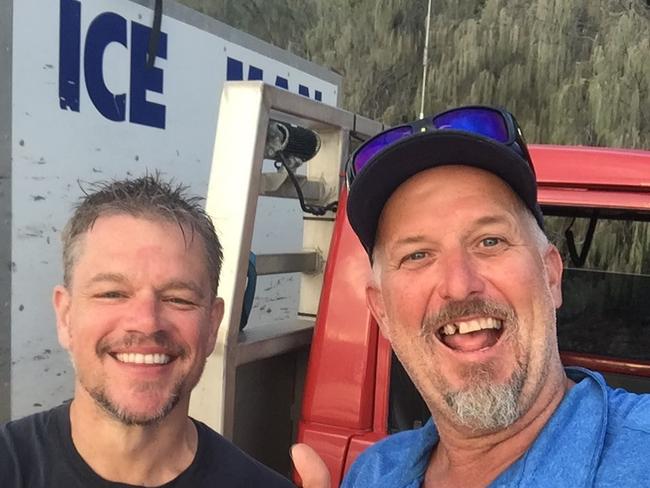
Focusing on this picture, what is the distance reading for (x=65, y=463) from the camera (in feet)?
4.66

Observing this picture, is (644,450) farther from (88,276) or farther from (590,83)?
(590,83)

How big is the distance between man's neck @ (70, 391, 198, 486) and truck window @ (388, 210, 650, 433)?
0.69 metres

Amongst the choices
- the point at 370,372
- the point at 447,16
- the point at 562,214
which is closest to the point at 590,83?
the point at 447,16

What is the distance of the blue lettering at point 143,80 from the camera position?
101 inches

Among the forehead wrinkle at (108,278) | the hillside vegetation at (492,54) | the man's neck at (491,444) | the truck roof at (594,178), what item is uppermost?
the hillside vegetation at (492,54)

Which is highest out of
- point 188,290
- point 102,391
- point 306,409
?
point 188,290

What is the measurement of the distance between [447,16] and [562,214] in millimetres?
6928

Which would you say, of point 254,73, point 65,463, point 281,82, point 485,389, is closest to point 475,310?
point 485,389

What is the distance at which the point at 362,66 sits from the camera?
30.1 ft

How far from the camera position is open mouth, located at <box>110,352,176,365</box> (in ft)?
4.66

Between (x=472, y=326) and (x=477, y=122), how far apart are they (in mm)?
400

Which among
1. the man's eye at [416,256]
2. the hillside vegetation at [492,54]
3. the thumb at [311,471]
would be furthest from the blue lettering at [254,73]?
the hillside vegetation at [492,54]

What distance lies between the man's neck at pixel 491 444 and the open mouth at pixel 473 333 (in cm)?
13

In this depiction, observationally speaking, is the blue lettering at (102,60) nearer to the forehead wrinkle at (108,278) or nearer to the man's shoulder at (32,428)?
the forehead wrinkle at (108,278)
